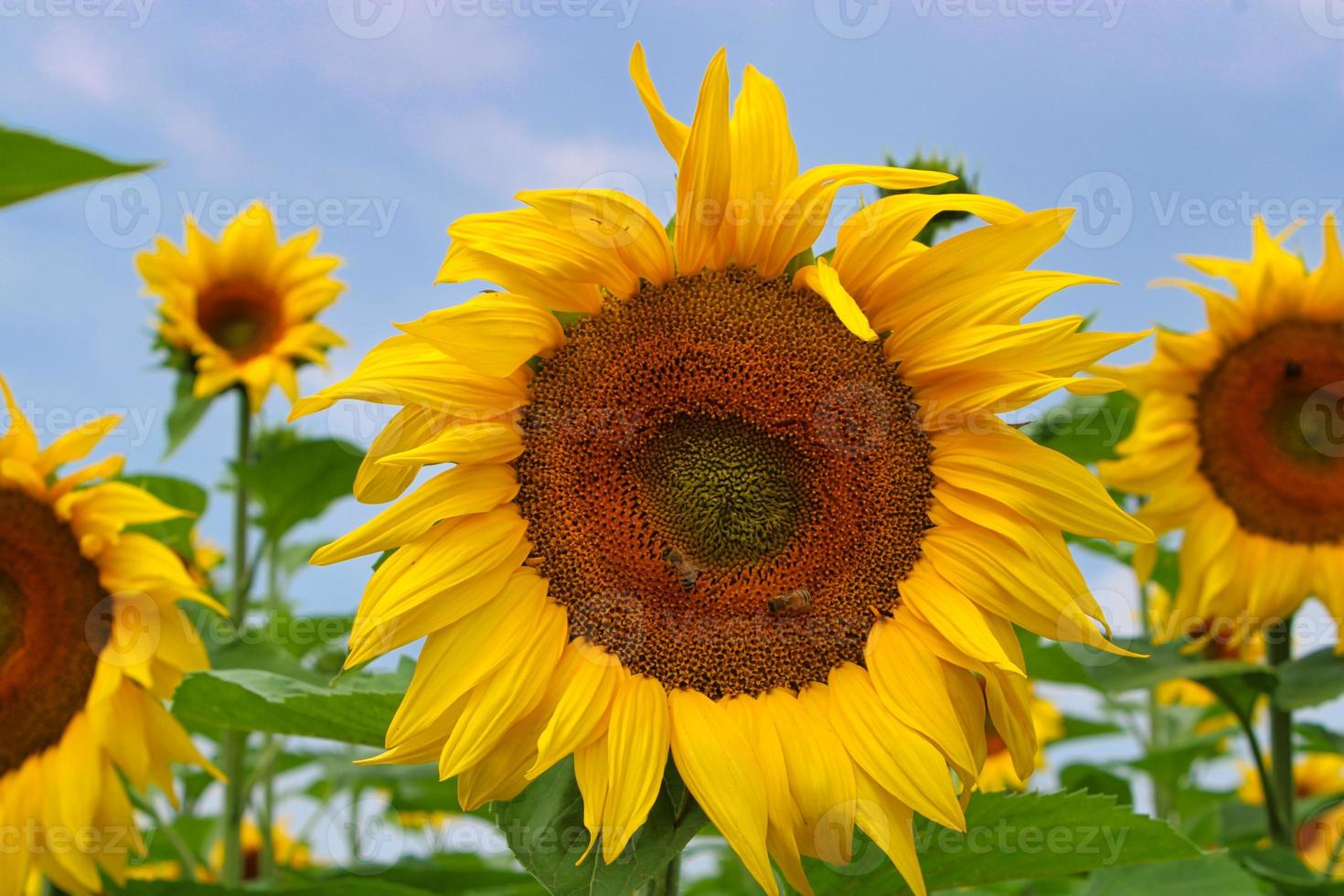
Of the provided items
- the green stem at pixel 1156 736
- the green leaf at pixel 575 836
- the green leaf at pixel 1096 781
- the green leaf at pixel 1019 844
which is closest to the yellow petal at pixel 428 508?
the green leaf at pixel 575 836

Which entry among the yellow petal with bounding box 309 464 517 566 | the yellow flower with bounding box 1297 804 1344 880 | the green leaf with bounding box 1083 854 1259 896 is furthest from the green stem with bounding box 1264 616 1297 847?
the yellow petal with bounding box 309 464 517 566

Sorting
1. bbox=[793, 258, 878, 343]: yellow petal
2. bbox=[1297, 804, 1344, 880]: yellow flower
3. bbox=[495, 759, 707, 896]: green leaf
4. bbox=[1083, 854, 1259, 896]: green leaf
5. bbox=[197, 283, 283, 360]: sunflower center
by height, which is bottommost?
bbox=[1297, 804, 1344, 880]: yellow flower

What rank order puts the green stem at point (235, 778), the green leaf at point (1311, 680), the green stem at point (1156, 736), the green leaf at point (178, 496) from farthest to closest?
1. the green stem at point (1156, 736)
2. the green stem at point (235, 778)
3. the green leaf at point (178, 496)
4. the green leaf at point (1311, 680)

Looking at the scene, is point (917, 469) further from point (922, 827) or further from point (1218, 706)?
point (1218, 706)

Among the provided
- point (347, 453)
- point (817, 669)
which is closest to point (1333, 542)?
point (817, 669)

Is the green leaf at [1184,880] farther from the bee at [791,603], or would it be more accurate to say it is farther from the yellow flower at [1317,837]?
the yellow flower at [1317,837]

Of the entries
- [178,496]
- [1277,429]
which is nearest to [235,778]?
[178,496]

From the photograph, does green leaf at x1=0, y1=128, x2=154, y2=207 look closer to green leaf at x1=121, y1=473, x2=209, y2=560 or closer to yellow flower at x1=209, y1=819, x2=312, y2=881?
green leaf at x1=121, y1=473, x2=209, y2=560
